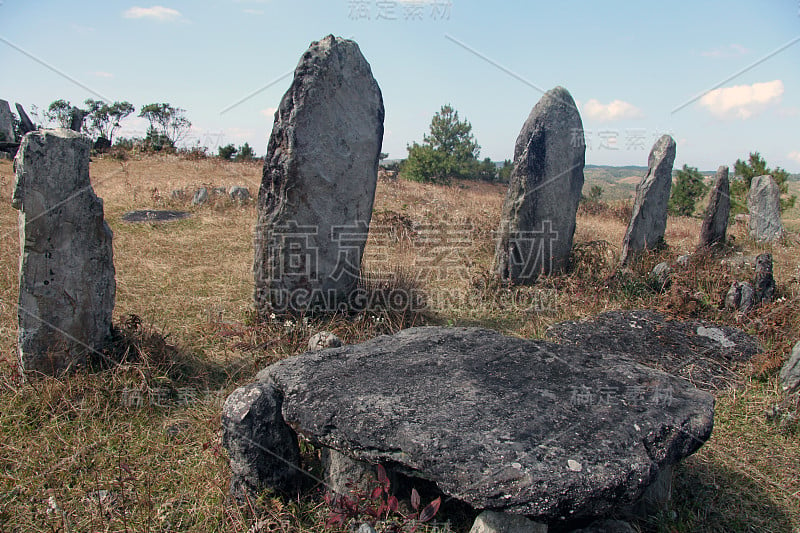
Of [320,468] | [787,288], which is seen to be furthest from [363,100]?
[787,288]

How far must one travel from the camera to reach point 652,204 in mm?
8406

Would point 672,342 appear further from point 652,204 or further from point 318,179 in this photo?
point 652,204

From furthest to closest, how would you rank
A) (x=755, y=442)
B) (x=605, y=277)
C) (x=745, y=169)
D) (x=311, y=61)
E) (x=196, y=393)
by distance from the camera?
(x=745, y=169)
(x=605, y=277)
(x=311, y=61)
(x=196, y=393)
(x=755, y=442)

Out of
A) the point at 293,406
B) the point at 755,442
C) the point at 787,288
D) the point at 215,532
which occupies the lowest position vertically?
the point at 215,532

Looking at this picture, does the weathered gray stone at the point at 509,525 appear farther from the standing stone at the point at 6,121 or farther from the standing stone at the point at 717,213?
the standing stone at the point at 6,121

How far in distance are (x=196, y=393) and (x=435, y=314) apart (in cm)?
288

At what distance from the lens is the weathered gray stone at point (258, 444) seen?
297 cm

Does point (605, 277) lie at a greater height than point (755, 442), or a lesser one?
greater

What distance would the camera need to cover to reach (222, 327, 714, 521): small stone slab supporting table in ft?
8.05

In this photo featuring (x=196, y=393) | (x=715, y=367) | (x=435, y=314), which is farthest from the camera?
(x=435, y=314)

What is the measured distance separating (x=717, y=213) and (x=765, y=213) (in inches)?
126

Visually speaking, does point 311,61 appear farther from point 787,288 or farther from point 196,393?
point 787,288

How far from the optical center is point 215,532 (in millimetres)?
2891

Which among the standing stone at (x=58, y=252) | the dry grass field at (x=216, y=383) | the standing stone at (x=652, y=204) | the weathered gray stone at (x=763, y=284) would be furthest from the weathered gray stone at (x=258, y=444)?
the standing stone at (x=652, y=204)
